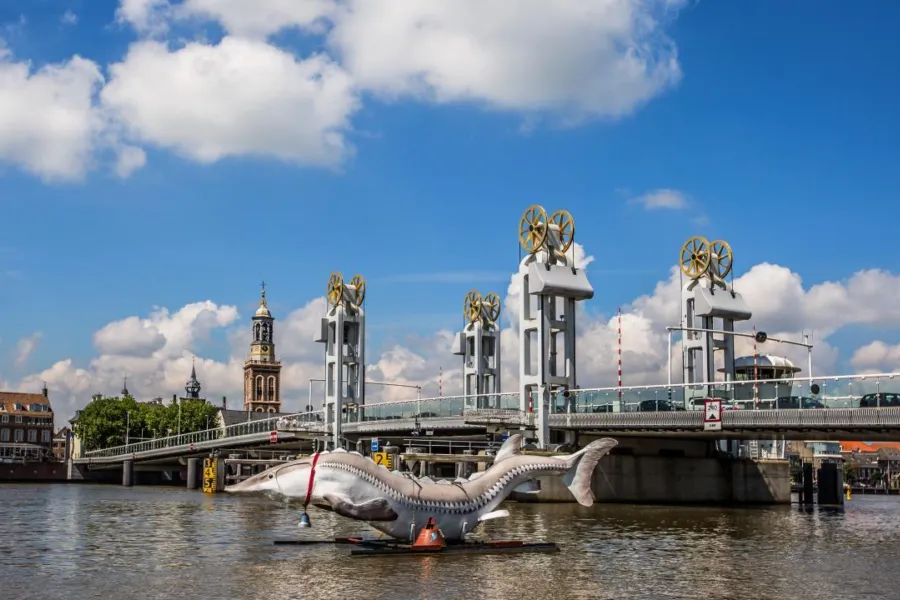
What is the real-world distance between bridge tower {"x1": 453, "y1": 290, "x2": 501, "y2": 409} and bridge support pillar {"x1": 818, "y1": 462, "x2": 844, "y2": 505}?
3304 cm

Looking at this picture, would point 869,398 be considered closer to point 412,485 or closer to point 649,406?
point 649,406

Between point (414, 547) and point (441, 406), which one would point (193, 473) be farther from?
point (414, 547)

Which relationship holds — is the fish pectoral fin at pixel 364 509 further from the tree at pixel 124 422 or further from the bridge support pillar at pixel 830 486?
the tree at pixel 124 422

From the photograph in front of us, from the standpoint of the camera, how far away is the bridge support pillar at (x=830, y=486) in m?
82.1

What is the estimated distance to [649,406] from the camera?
214ft

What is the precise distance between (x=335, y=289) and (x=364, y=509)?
257 ft

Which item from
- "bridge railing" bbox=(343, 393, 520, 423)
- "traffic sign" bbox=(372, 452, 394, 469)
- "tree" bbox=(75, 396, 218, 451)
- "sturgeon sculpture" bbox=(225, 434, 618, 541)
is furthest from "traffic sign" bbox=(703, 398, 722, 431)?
"tree" bbox=(75, 396, 218, 451)

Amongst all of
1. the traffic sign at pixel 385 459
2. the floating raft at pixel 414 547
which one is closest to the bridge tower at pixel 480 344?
the traffic sign at pixel 385 459

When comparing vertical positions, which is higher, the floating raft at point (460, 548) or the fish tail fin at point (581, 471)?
the fish tail fin at point (581, 471)

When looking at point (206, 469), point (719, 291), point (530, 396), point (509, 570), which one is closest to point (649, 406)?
point (530, 396)

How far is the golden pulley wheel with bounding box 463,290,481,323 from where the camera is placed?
355 ft

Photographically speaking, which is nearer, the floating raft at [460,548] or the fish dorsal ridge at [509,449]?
the floating raft at [460,548]

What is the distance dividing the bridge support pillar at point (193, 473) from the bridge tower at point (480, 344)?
35.5m

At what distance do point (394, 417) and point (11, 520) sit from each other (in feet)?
135
